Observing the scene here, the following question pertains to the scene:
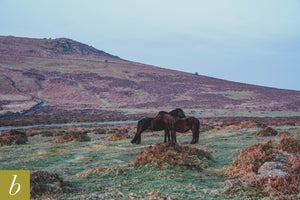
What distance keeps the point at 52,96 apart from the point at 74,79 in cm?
1492

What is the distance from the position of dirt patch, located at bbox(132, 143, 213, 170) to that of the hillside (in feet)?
174

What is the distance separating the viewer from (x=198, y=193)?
20.1ft

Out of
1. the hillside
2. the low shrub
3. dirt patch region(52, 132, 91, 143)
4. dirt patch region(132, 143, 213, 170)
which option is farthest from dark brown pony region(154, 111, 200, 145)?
the hillside

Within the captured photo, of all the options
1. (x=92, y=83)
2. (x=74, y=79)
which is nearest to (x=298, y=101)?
(x=92, y=83)

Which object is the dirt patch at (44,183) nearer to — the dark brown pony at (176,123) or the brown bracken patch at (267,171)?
the brown bracken patch at (267,171)

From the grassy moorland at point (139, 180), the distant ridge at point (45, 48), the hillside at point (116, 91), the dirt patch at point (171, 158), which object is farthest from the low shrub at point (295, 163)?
the distant ridge at point (45, 48)

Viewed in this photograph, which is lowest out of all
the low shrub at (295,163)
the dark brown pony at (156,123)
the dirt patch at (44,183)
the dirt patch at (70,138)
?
the dirt patch at (70,138)

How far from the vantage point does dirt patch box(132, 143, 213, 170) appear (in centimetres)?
857

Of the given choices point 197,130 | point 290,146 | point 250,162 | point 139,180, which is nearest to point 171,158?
point 139,180

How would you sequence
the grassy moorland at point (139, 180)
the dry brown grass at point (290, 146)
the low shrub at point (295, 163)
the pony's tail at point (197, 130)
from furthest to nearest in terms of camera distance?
the pony's tail at point (197, 130) < the dry brown grass at point (290, 146) < the low shrub at point (295, 163) < the grassy moorland at point (139, 180)

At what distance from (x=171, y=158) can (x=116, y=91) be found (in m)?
80.7

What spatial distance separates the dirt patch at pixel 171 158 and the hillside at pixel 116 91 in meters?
53.1

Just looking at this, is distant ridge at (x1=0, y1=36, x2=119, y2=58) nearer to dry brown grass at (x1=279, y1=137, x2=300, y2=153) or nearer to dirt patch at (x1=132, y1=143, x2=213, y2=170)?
dirt patch at (x1=132, y1=143, x2=213, y2=170)

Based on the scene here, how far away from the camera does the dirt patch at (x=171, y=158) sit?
857cm
